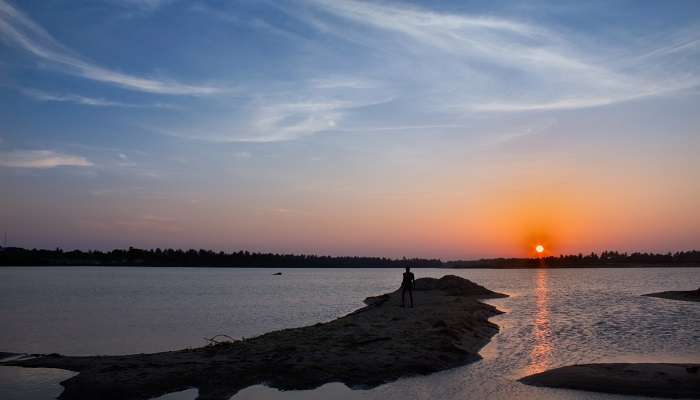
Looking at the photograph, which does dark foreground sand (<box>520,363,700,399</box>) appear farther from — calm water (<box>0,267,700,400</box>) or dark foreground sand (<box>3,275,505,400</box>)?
dark foreground sand (<box>3,275,505,400</box>)

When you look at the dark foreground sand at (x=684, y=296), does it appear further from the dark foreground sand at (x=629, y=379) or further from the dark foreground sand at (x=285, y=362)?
the dark foreground sand at (x=629, y=379)

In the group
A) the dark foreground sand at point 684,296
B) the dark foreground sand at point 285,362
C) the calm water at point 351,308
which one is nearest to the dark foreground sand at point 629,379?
the calm water at point 351,308

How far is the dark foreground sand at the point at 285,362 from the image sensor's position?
54.1ft

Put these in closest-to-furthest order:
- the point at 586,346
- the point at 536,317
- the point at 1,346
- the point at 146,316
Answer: the point at 586,346, the point at 1,346, the point at 536,317, the point at 146,316

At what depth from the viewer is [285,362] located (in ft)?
61.0

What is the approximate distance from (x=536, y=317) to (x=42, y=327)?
106ft

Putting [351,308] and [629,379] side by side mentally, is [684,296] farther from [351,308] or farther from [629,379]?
[629,379]


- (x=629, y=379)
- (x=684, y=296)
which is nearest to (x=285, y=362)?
(x=629, y=379)

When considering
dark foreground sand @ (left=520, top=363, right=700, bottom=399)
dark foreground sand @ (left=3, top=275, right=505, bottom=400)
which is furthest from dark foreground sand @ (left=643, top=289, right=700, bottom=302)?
dark foreground sand @ (left=520, top=363, right=700, bottom=399)

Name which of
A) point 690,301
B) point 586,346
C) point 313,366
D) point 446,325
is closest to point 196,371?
point 313,366

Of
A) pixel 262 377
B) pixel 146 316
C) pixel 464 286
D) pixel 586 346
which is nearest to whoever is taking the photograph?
pixel 262 377

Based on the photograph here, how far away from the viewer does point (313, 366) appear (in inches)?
709

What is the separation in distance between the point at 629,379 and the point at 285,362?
10.8 m

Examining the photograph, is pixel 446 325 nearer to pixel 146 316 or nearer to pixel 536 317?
pixel 536 317
